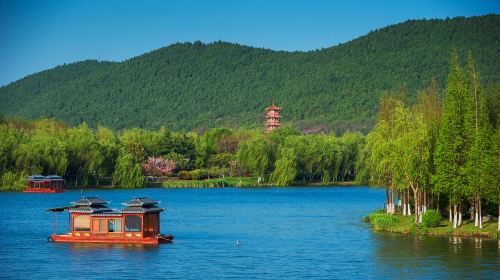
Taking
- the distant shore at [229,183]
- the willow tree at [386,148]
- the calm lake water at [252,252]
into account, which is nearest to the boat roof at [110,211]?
the calm lake water at [252,252]

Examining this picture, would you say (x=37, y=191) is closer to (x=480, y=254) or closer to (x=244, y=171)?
(x=244, y=171)

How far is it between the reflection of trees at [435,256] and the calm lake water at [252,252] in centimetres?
5

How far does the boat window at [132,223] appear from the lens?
2237 inches

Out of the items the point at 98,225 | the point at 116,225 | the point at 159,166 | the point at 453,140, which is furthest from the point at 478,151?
the point at 159,166

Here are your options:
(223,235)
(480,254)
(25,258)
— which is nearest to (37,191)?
(223,235)

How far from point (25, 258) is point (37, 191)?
61981mm

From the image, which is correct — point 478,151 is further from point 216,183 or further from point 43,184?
point 216,183

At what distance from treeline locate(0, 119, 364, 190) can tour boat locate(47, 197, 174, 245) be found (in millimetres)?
59642

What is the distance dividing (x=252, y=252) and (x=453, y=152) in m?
14.4

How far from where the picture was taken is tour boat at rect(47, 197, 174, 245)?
56.2 meters

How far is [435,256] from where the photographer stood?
168 feet

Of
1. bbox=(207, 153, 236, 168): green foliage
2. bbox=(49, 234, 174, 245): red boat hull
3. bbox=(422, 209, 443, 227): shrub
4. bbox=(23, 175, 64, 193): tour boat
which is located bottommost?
bbox=(49, 234, 174, 245): red boat hull

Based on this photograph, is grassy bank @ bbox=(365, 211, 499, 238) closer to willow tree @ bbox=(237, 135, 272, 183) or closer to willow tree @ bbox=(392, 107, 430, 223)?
willow tree @ bbox=(392, 107, 430, 223)

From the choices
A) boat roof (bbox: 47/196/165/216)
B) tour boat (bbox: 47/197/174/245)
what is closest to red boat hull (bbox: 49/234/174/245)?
tour boat (bbox: 47/197/174/245)
